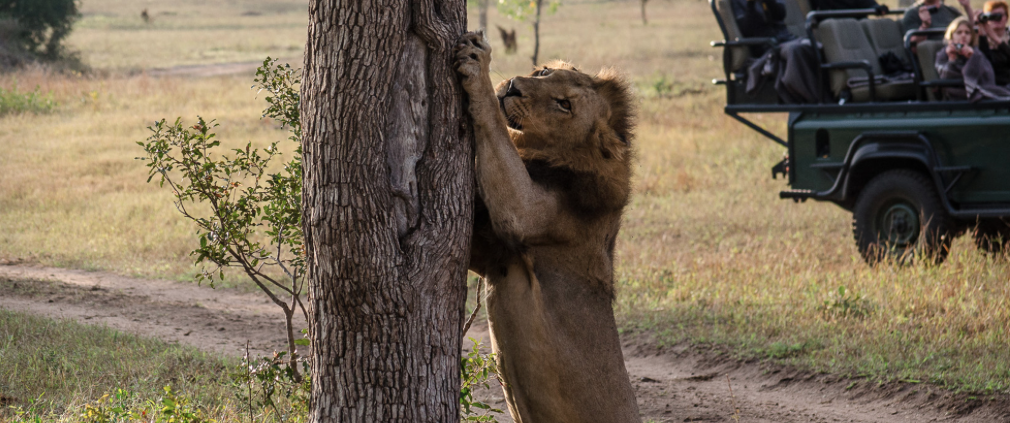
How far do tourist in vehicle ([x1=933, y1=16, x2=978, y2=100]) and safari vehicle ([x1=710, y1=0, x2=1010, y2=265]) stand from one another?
13cm

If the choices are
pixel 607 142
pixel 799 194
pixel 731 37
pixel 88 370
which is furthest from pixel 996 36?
pixel 88 370

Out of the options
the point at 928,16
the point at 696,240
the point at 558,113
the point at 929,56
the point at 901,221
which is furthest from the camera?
the point at 696,240

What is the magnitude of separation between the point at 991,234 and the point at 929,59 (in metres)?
2.07

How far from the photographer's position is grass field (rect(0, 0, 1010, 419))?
6555mm

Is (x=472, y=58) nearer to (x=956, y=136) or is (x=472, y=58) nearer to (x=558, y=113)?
(x=558, y=113)

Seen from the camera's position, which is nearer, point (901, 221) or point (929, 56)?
point (929, 56)

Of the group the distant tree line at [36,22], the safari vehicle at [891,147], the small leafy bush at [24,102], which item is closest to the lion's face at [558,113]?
the safari vehicle at [891,147]

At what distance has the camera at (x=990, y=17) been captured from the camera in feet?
26.6

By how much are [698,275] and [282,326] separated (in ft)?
12.2

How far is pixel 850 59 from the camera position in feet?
29.4

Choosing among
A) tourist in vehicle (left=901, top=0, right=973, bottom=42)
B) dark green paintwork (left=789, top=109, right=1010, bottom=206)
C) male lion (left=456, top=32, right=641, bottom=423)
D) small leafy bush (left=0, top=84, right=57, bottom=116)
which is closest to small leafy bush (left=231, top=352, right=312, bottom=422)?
male lion (left=456, top=32, right=641, bottom=423)

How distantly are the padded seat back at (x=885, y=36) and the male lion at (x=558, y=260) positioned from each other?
714 centimetres

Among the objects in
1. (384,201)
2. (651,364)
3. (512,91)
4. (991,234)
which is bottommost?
(651,364)

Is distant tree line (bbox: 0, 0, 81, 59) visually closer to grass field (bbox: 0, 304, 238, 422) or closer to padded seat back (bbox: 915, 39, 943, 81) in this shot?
grass field (bbox: 0, 304, 238, 422)
